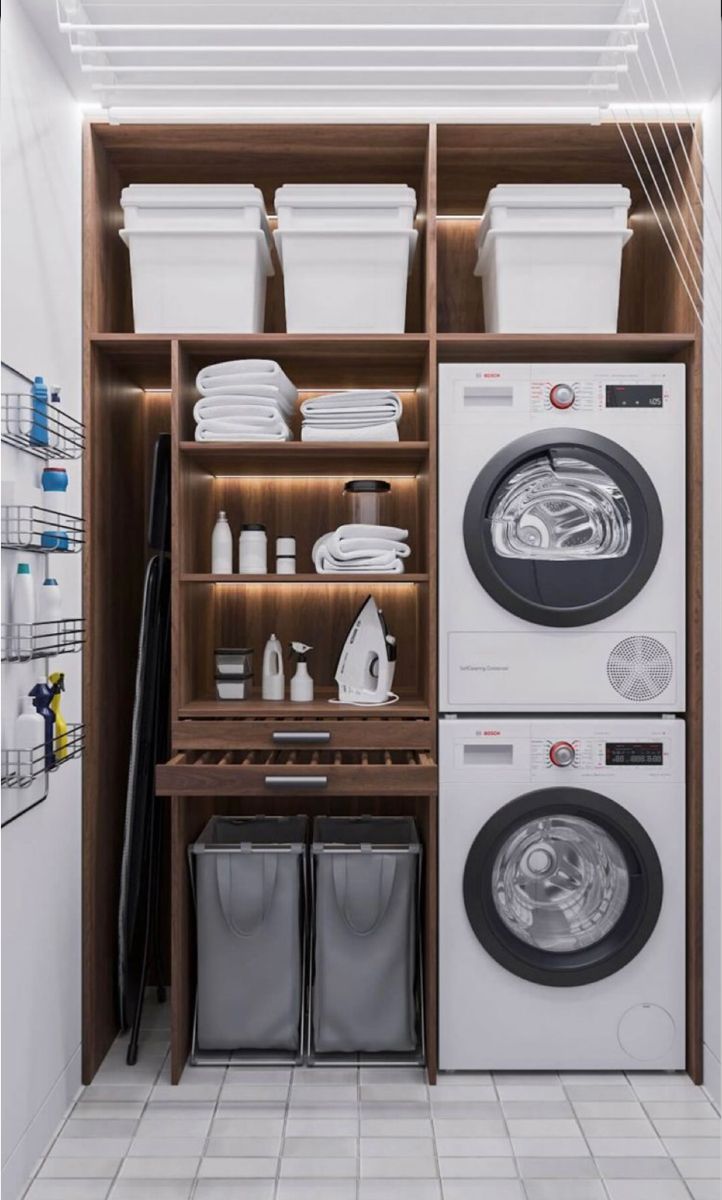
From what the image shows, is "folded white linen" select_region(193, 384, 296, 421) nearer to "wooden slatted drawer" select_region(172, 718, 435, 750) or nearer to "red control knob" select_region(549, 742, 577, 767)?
"wooden slatted drawer" select_region(172, 718, 435, 750)

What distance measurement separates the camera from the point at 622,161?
2.78 meters

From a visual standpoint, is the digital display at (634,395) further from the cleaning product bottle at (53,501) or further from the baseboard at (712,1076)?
the baseboard at (712,1076)

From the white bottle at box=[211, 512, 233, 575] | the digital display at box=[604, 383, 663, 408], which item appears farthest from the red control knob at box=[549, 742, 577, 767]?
the white bottle at box=[211, 512, 233, 575]

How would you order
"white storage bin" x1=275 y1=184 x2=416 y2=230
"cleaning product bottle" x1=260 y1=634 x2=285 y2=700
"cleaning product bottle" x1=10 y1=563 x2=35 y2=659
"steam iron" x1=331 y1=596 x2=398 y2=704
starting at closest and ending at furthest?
1. "cleaning product bottle" x1=10 y1=563 x2=35 y2=659
2. "white storage bin" x1=275 y1=184 x2=416 y2=230
3. "steam iron" x1=331 y1=596 x2=398 y2=704
4. "cleaning product bottle" x1=260 y1=634 x2=285 y2=700

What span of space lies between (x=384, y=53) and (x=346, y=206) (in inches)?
14.3

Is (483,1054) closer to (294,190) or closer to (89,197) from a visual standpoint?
(294,190)

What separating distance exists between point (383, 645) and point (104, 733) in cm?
81

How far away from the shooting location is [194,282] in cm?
256

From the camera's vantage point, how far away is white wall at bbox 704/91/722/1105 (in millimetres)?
2457

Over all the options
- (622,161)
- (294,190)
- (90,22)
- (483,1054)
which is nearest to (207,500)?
(294,190)

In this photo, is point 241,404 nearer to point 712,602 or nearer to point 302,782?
point 302,782

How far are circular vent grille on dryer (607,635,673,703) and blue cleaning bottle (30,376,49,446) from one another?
5.01ft

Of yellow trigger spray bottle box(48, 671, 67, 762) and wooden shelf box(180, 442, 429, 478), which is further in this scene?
wooden shelf box(180, 442, 429, 478)

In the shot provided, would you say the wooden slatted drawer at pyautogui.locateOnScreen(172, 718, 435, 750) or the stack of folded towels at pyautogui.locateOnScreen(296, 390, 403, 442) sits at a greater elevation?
the stack of folded towels at pyautogui.locateOnScreen(296, 390, 403, 442)
